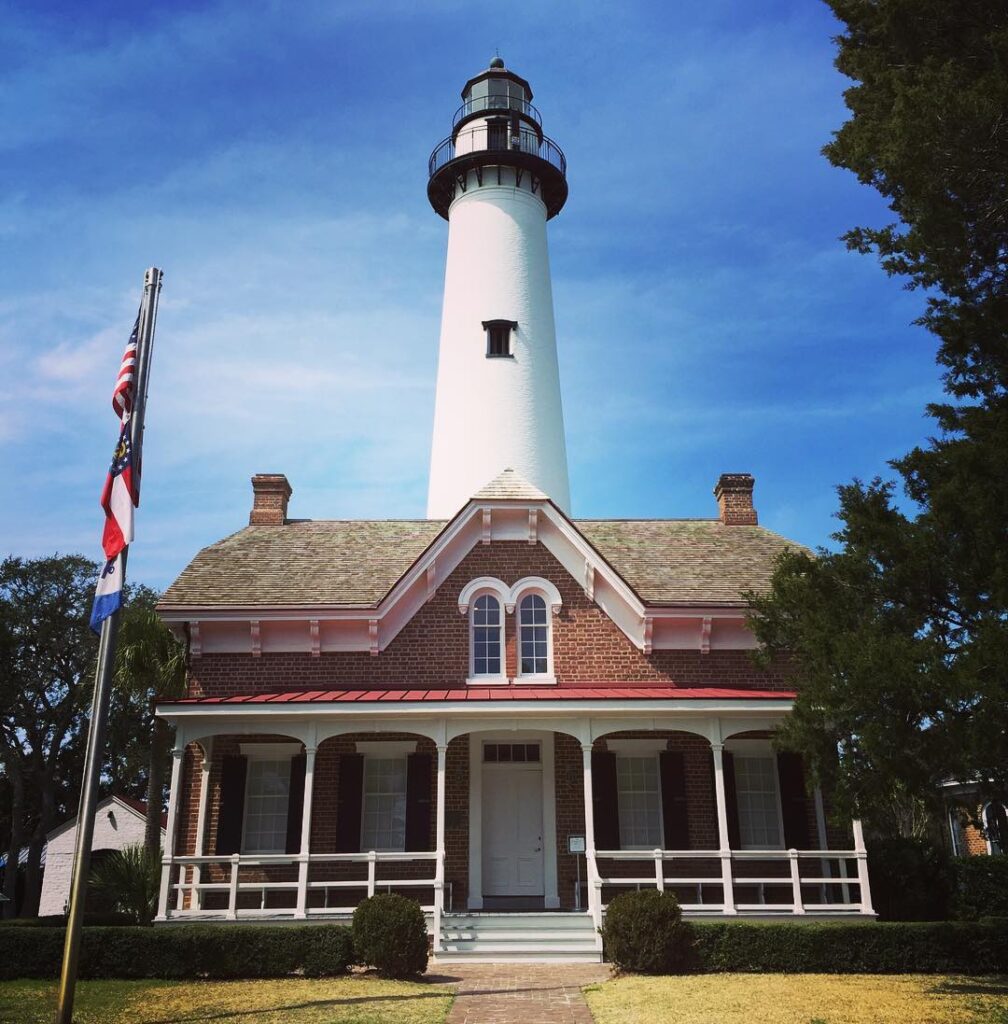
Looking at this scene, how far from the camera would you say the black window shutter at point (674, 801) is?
1591 cm

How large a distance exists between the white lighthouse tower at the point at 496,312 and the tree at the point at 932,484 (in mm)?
12276

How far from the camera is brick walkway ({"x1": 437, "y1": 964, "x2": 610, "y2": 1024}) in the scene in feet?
31.1

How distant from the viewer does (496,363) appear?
23.5m

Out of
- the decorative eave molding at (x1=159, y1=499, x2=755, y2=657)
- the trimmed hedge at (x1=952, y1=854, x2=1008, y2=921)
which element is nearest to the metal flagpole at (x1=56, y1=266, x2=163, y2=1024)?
the decorative eave molding at (x1=159, y1=499, x2=755, y2=657)

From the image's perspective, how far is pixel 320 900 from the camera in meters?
15.6

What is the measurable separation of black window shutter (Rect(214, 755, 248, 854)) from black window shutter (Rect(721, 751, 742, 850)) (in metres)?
8.34

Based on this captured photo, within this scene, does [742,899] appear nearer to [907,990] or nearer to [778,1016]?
[907,990]

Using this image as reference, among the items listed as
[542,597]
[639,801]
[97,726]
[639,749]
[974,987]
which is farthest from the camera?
[542,597]

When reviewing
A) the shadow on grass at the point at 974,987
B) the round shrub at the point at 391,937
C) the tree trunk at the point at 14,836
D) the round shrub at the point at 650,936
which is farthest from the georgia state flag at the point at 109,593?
the tree trunk at the point at 14,836

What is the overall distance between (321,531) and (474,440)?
177 inches

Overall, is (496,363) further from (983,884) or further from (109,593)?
(983,884)

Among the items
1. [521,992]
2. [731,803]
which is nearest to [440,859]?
[521,992]

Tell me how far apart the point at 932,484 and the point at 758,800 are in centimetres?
836

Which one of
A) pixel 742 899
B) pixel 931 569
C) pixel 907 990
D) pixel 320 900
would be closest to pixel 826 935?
pixel 907 990
